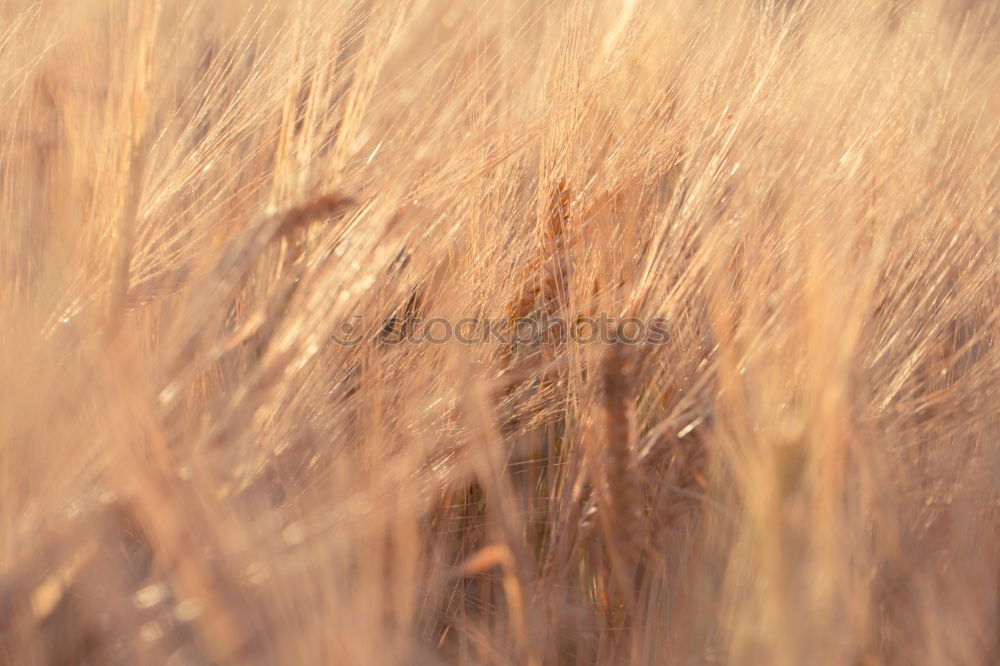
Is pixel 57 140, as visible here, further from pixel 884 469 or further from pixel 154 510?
pixel 884 469

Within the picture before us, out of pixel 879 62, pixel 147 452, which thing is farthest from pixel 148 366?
pixel 879 62

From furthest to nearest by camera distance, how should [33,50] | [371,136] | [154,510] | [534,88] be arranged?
[534,88] → [33,50] → [371,136] → [154,510]

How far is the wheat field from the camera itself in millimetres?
529

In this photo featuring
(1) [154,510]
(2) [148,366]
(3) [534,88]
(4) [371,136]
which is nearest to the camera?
(1) [154,510]

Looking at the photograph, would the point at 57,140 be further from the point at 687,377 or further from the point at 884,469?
the point at 884,469

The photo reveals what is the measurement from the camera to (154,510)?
47 centimetres

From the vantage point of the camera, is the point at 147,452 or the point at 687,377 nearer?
the point at 147,452

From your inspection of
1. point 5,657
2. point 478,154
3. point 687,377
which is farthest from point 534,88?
point 5,657

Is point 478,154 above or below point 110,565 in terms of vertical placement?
above

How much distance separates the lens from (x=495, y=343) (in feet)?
2.92

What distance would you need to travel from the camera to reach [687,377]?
0.86 meters

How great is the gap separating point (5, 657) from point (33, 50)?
67cm

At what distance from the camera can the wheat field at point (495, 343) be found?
0.53 m

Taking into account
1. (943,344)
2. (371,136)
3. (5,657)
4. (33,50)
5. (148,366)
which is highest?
(33,50)
